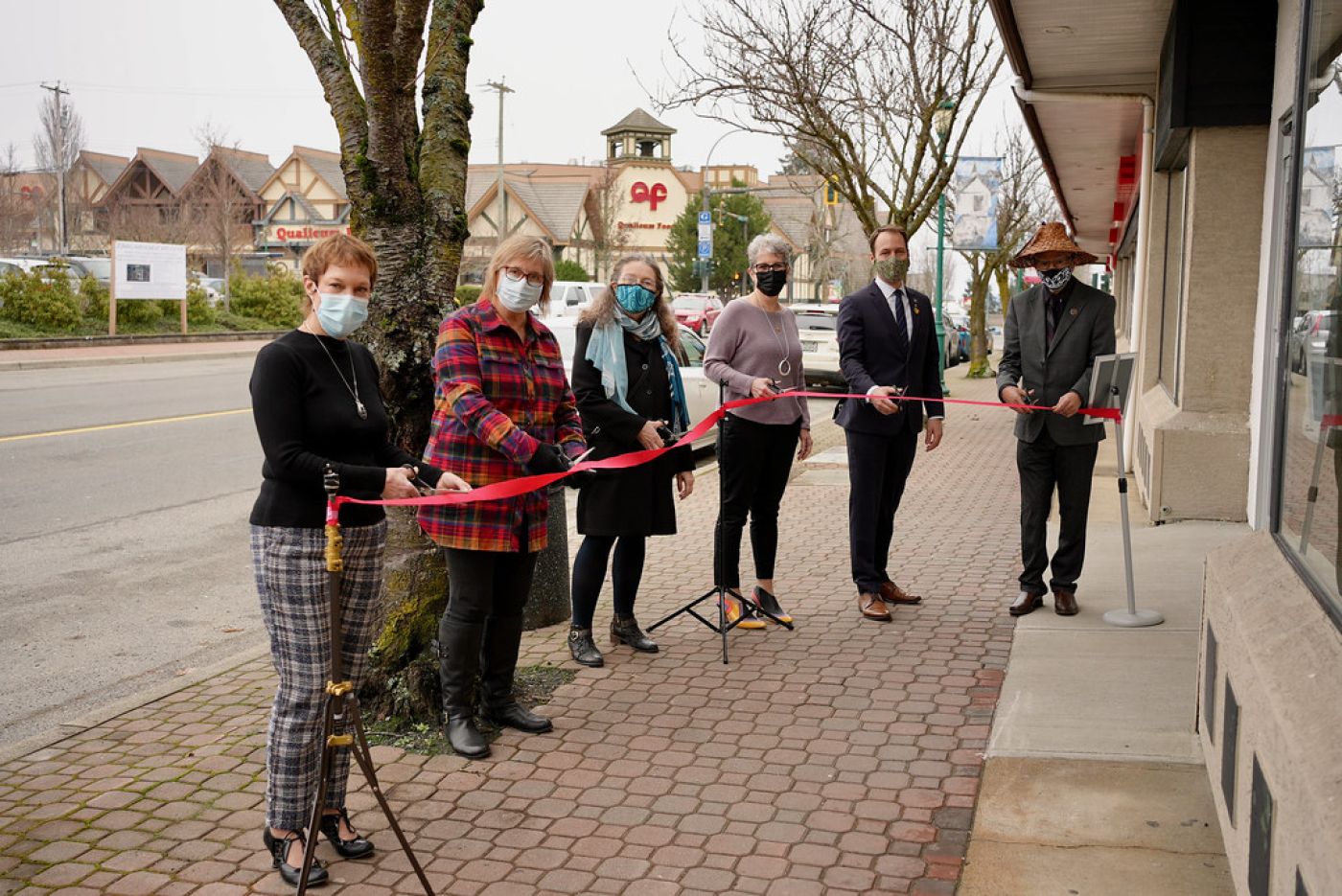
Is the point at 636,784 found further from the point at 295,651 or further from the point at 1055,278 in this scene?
the point at 1055,278

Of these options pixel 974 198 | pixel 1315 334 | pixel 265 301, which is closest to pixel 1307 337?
pixel 1315 334

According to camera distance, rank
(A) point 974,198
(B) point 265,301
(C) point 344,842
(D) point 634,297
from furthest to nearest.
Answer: (B) point 265,301 < (A) point 974,198 < (D) point 634,297 < (C) point 344,842

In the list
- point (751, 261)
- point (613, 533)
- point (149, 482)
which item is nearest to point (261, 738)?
point (613, 533)

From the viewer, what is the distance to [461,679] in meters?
5.09

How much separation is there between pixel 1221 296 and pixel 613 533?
499cm

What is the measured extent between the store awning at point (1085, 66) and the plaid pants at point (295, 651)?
5436 mm

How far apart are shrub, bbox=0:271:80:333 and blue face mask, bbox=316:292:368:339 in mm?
30472

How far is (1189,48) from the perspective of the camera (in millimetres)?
8516

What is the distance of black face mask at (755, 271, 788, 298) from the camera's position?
22.2 feet

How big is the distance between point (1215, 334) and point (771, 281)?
12.5 feet

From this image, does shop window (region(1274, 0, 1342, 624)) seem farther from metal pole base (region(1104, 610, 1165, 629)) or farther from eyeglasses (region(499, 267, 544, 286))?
metal pole base (region(1104, 610, 1165, 629))

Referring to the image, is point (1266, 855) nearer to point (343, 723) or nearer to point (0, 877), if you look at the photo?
point (343, 723)

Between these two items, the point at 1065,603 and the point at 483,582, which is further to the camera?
the point at 1065,603

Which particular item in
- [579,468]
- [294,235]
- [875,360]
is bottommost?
[579,468]
